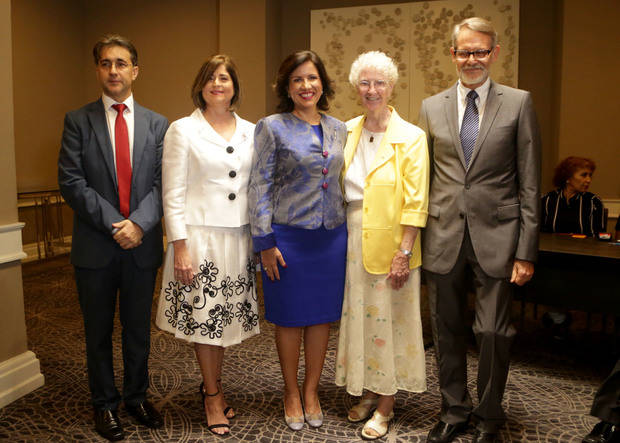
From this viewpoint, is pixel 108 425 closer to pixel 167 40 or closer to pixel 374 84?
pixel 374 84

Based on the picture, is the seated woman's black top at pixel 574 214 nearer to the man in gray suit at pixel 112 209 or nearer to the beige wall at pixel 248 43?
the man in gray suit at pixel 112 209

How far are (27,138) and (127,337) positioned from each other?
4869 mm

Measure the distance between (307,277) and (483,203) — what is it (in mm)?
806

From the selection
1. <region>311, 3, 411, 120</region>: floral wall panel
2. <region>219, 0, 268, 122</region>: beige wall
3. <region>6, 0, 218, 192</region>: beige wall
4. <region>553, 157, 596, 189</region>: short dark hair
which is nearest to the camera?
<region>553, 157, 596, 189</region>: short dark hair

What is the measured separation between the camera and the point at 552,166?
228 inches

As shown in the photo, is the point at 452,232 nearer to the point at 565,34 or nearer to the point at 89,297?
the point at 89,297

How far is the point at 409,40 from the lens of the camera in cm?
612

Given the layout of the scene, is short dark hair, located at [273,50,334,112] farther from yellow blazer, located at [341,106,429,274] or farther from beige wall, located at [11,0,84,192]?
beige wall, located at [11,0,84,192]

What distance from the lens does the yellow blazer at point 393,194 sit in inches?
91.4

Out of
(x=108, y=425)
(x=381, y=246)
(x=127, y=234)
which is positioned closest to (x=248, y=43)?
(x=127, y=234)

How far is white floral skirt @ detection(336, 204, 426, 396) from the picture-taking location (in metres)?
2.41

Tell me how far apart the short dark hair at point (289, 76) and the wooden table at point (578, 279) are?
1631 millimetres

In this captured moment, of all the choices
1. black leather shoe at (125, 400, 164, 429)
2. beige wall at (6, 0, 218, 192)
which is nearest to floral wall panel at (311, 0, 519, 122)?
beige wall at (6, 0, 218, 192)

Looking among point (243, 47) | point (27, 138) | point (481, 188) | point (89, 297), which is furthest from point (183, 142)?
point (27, 138)
